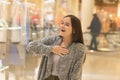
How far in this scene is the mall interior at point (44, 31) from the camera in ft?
18.6

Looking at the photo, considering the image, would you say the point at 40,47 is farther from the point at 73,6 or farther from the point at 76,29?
the point at 73,6

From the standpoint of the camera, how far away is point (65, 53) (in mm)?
2537

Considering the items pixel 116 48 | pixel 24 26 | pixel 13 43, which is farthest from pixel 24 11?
pixel 116 48

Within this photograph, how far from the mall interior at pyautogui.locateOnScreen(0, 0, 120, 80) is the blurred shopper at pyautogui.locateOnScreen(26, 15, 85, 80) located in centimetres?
170

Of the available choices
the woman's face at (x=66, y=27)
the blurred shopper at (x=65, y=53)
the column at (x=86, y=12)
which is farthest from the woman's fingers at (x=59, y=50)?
the column at (x=86, y=12)

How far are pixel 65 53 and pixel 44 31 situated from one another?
264 inches

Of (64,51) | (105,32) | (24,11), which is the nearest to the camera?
(64,51)

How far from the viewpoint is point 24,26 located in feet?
23.8

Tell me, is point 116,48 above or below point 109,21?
below

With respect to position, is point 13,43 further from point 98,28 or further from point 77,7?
point 77,7

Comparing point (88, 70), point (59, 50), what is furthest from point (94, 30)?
point (59, 50)

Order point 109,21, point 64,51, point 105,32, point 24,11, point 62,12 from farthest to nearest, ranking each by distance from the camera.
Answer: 1. point 109,21
2. point 105,32
3. point 62,12
4. point 24,11
5. point 64,51

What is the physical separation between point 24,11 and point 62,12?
3.46 m

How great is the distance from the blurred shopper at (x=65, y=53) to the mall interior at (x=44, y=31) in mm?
1700
